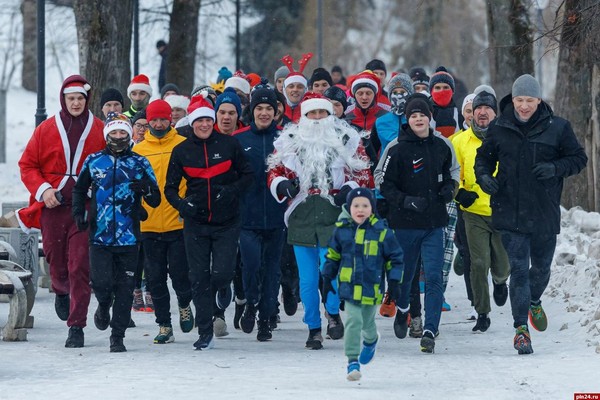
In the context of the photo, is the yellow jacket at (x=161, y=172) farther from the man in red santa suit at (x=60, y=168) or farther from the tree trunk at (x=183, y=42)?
the tree trunk at (x=183, y=42)

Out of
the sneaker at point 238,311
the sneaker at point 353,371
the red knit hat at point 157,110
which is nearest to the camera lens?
the sneaker at point 353,371

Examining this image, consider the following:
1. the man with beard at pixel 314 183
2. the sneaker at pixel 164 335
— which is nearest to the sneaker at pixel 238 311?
the sneaker at pixel 164 335

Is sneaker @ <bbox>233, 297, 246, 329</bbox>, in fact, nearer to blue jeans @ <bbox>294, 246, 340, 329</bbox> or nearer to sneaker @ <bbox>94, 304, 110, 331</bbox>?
blue jeans @ <bbox>294, 246, 340, 329</bbox>

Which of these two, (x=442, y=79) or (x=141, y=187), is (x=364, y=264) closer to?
(x=141, y=187)

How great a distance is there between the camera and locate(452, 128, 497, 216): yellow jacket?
12727 millimetres

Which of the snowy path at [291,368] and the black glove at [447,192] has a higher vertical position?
the black glove at [447,192]

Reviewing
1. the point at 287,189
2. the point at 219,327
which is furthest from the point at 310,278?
the point at 219,327

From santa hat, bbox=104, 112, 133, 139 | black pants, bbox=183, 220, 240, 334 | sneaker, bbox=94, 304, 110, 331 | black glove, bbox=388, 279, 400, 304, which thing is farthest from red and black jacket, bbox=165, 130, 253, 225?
black glove, bbox=388, 279, 400, 304

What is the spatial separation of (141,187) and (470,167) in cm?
310

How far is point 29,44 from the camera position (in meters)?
44.3

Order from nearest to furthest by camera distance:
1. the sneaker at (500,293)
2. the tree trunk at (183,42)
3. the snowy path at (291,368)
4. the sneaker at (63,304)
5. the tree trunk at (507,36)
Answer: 1. the snowy path at (291,368)
2. the sneaker at (63,304)
3. the sneaker at (500,293)
4. the tree trunk at (507,36)
5. the tree trunk at (183,42)

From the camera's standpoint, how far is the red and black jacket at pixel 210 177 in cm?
1147

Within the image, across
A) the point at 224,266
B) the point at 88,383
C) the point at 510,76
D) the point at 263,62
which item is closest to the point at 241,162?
the point at 224,266

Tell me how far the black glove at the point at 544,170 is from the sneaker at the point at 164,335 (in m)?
3.28
